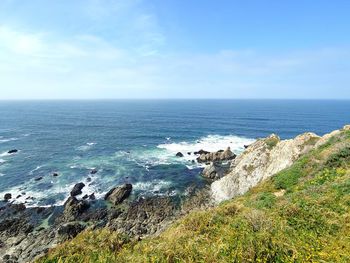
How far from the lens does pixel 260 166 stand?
45.1 m

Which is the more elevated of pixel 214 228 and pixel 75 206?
pixel 214 228

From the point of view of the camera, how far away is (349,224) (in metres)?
11.6

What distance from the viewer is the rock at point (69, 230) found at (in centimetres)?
3181

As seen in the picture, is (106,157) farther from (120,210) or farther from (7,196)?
(120,210)

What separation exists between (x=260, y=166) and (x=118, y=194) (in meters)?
26.5

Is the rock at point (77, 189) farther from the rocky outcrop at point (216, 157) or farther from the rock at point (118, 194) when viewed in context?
the rocky outcrop at point (216, 157)

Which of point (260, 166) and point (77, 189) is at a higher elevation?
point (260, 166)

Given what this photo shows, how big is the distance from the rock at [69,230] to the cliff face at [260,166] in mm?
22217

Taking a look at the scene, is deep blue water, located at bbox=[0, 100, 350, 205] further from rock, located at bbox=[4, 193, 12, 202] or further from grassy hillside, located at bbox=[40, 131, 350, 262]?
grassy hillside, located at bbox=[40, 131, 350, 262]

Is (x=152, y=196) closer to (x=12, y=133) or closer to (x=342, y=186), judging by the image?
(x=342, y=186)

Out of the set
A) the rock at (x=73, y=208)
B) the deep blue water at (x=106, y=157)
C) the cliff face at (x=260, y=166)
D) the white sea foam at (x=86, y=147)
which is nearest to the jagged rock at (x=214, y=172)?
the deep blue water at (x=106, y=157)

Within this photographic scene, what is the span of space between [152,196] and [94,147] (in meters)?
38.0

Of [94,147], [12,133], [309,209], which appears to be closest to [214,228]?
[309,209]

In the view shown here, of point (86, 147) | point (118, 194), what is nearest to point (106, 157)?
point (86, 147)
